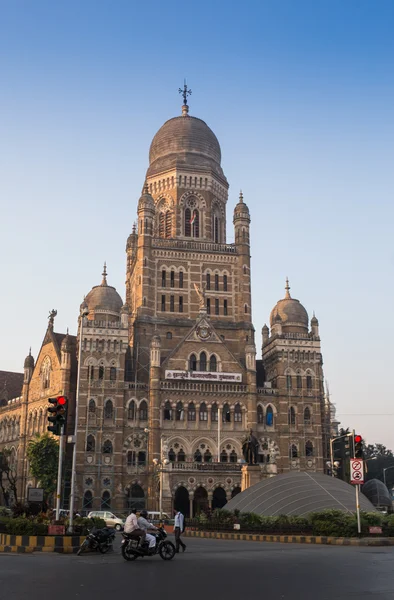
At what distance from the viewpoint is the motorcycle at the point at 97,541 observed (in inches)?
978

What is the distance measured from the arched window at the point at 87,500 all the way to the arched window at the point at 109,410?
24.2ft

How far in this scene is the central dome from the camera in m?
84.9

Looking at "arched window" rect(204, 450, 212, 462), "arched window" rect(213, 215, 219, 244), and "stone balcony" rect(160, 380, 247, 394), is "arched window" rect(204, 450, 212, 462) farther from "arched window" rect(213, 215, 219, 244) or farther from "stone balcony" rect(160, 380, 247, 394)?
Answer: "arched window" rect(213, 215, 219, 244)

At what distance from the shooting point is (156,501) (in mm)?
Answer: 66875

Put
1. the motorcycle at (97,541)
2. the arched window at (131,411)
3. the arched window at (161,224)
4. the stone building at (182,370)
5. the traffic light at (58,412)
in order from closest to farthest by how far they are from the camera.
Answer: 1. the motorcycle at (97,541)
2. the traffic light at (58,412)
3. the stone building at (182,370)
4. the arched window at (131,411)
5. the arched window at (161,224)

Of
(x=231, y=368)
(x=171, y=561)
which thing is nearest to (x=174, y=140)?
(x=231, y=368)

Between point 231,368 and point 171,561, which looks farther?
point 231,368

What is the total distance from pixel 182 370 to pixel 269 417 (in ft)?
34.9

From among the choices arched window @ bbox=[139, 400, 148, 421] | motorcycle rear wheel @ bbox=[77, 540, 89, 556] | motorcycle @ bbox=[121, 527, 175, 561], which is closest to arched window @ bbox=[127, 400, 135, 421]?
arched window @ bbox=[139, 400, 148, 421]

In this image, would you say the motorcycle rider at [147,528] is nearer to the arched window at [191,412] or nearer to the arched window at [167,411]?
the arched window at [167,411]

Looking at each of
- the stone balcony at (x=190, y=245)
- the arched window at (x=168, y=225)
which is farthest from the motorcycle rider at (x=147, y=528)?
the arched window at (x=168, y=225)

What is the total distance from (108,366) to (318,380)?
22.9 m

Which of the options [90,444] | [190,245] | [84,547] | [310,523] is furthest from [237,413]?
[84,547]

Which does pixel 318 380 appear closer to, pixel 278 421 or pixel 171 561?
pixel 278 421
